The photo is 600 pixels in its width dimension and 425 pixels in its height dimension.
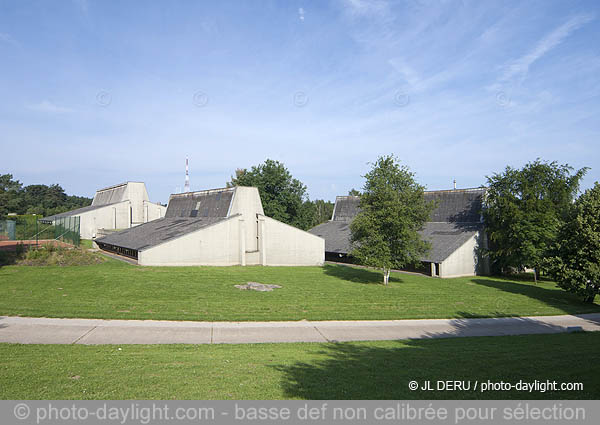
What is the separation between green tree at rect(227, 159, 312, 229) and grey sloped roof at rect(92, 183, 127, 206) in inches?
749

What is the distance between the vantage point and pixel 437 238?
40.7 metres

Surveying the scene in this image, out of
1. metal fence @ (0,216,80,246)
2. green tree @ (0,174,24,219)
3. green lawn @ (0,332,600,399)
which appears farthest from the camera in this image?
green tree @ (0,174,24,219)

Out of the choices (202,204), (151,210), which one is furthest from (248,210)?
(151,210)

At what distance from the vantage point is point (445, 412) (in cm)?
629

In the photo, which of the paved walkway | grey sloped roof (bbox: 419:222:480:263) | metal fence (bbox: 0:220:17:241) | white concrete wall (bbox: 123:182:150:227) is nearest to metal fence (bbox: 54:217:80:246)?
metal fence (bbox: 0:220:17:241)

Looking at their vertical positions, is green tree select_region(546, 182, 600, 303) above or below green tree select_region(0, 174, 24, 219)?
below

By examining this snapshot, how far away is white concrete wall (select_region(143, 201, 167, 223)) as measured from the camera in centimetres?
5941

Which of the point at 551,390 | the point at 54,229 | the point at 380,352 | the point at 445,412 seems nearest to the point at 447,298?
the point at 380,352

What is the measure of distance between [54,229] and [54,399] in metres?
44.4

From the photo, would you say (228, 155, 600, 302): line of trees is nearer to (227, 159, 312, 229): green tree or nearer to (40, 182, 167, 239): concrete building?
(227, 159, 312, 229): green tree

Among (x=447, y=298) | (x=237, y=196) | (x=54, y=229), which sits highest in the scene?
(x=237, y=196)

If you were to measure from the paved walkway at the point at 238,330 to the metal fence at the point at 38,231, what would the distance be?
2934 centimetres

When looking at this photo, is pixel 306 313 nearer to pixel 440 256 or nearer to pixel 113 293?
pixel 113 293

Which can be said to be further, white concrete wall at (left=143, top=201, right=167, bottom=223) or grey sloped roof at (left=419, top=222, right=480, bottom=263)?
white concrete wall at (left=143, top=201, right=167, bottom=223)
